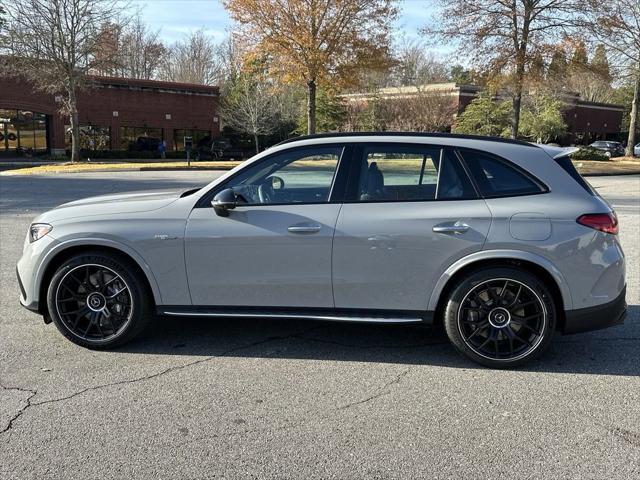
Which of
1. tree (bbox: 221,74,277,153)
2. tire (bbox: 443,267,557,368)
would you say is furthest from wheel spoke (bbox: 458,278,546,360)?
tree (bbox: 221,74,277,153)

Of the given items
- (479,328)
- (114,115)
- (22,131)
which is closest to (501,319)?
(479,328)

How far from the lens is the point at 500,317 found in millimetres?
4074

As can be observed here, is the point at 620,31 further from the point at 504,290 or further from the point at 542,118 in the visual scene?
the point at 504,290

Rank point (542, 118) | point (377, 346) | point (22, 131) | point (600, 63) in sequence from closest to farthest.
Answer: point (377, 346)
point (600, 63)
point (22, 131)
point (542, 118)

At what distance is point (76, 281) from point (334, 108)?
3828 cm

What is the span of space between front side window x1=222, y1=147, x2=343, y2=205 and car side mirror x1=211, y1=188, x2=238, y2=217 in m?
0.13

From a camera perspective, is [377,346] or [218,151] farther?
[218,151]

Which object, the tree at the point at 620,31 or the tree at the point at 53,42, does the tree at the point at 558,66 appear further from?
the tree at the point at 53,42

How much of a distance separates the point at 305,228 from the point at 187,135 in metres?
42.0

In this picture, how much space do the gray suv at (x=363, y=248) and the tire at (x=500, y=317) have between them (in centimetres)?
1

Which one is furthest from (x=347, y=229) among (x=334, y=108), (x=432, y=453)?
(x=334, y=108)

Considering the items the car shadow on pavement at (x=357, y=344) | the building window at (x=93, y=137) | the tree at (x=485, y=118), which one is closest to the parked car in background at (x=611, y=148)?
the tree at (x=485, y=118)

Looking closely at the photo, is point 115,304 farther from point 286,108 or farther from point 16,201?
point 286,108

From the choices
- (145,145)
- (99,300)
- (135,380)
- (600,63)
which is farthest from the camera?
(145,145)
